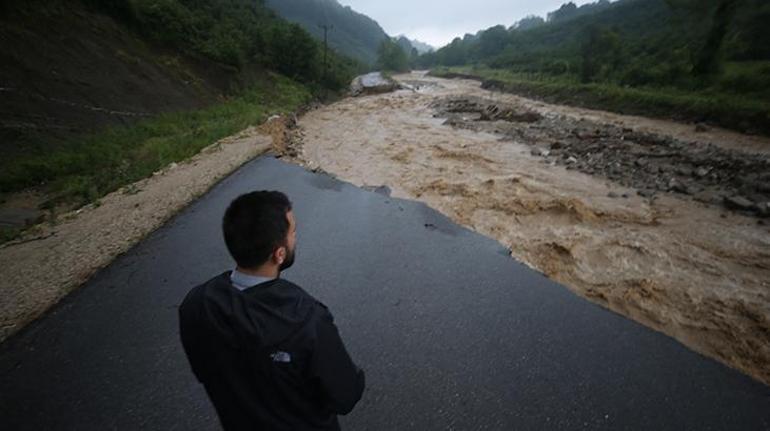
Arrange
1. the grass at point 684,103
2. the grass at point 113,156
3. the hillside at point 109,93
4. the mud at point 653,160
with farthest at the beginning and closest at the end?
1. the grass at point 684,103
2. the hillside at point 109,93
3. the grass at point 113,156
4. the mud at point 653,160

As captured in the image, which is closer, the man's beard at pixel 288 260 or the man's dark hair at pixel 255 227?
the man's dark hair at pixel 255 227

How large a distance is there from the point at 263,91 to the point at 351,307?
24562 mm

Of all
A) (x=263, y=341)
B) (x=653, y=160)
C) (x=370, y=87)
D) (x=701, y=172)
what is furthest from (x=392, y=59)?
(x=263, y=341)

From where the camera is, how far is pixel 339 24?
5851 inches

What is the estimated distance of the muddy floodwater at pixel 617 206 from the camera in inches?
169

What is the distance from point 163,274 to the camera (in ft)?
15.3

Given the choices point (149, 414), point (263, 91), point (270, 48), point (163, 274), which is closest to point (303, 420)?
point (149, 414)

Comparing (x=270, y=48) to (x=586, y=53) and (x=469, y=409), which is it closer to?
(x=586, y=53)

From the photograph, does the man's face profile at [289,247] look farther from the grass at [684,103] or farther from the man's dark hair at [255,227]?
the grass at [684,103]

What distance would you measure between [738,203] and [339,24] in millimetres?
163520

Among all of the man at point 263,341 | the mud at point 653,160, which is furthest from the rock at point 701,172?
the man at point 263,341

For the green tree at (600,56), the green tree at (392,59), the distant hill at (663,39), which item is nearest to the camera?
the distant hill at (663,39)

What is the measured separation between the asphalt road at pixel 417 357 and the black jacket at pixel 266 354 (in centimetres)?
154

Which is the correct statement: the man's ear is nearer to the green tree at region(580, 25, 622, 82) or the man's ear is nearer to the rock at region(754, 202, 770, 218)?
the rock at region(754, 202, 770, 218)
